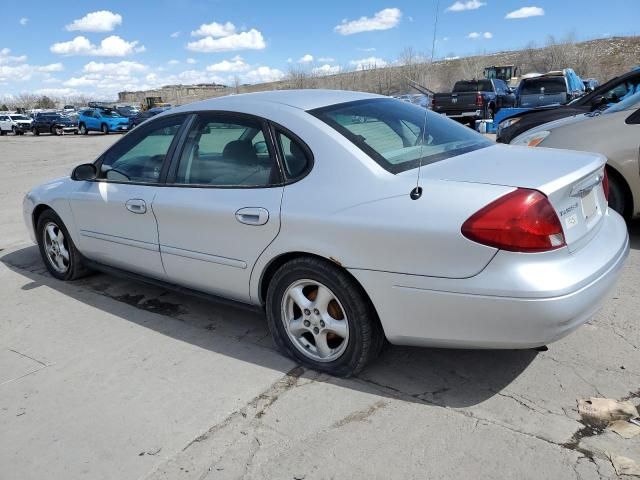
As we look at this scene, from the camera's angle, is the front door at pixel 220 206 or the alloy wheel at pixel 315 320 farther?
the front door at pixel 220 206

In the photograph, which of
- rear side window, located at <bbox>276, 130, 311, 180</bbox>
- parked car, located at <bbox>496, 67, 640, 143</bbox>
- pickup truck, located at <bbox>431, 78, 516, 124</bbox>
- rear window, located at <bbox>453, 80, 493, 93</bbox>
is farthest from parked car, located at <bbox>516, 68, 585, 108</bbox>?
rear side window, located at <bbox>276, 130, 311, 180</bbox>

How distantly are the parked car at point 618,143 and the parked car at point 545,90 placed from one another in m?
13.3

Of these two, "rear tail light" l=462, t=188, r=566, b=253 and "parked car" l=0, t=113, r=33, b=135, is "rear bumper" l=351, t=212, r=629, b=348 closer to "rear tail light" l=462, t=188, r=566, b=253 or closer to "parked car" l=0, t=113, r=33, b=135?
"rear tail light" l=462, t=188, r=566, b=253

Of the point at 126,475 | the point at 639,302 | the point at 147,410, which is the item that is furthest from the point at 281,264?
the point at 639,302

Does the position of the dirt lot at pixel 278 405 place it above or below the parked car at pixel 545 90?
below

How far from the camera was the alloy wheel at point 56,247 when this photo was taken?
4938 mm

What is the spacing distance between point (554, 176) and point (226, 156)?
6.46ft

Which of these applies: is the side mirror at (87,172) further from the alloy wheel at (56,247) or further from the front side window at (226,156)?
the front side window at (226,156)

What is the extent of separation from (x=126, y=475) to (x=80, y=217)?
2658mm

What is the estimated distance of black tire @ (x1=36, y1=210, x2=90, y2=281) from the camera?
4.80m

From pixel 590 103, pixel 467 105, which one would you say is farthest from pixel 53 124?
pixel 590 103

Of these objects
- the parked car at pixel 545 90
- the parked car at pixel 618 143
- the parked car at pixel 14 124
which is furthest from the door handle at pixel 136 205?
the parked car at pixel 14 124


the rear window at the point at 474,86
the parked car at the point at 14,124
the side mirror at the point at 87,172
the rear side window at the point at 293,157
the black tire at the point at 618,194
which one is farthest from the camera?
the parked car at the point at 14,124

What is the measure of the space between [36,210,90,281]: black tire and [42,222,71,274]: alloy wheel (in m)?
0.02
